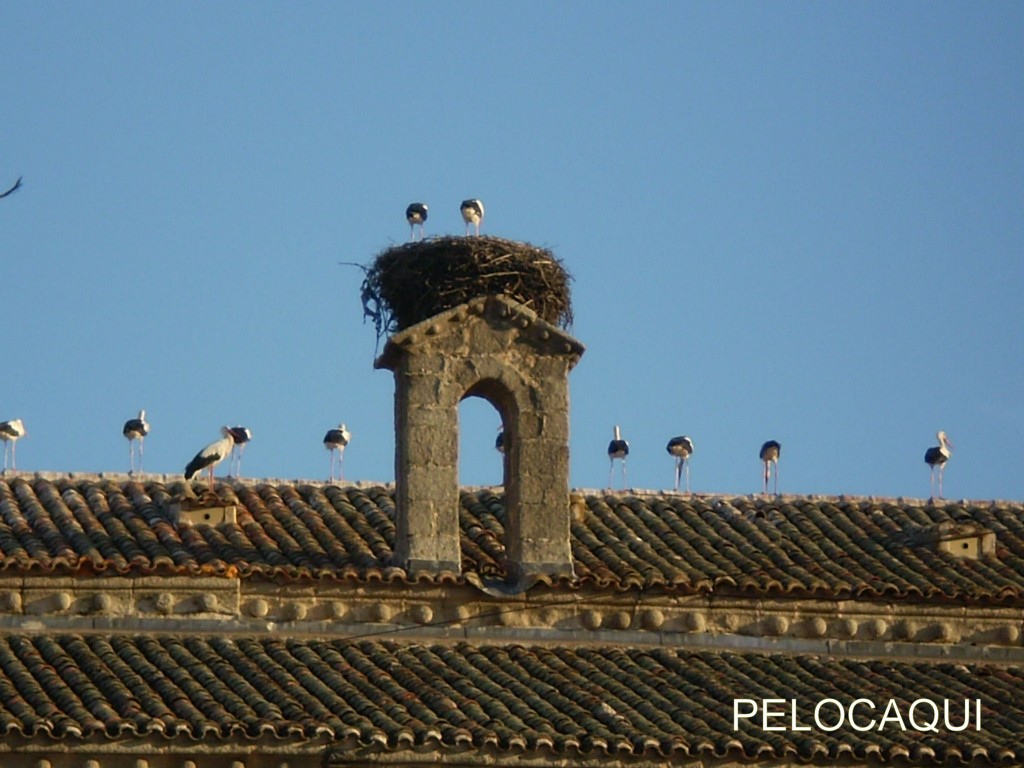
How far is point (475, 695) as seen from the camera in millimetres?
19969

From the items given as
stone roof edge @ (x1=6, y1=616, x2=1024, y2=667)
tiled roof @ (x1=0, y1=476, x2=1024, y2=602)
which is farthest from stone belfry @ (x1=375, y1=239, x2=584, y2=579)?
stone roof edge @ (x1=6, y1=616, x2=1024, y2=667)

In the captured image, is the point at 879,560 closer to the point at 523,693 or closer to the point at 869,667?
the point at 869,667

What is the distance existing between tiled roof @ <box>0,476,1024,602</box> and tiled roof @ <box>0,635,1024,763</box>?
0.58 metres

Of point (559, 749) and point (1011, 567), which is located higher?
point (1011, 567)

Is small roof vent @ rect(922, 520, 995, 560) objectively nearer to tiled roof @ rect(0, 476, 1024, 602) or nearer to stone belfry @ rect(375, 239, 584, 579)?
tiled roof @ rect(0, 476, 1024, 602)

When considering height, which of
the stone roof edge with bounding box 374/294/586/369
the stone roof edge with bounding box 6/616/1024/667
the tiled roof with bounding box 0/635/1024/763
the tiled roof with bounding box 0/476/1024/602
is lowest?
the tiled roof with bounding box 0/635/1024/763

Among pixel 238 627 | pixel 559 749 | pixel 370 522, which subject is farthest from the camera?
pixel 370 522

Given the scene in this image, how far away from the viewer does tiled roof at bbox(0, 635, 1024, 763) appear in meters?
19.0

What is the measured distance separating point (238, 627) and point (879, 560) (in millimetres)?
4877

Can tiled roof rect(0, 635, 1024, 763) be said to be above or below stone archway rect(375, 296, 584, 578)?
below

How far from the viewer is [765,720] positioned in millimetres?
20062

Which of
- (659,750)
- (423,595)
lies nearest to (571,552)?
(423,595)

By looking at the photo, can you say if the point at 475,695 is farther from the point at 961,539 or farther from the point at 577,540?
the point at 961,539

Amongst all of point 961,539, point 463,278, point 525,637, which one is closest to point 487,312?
point 463,278
